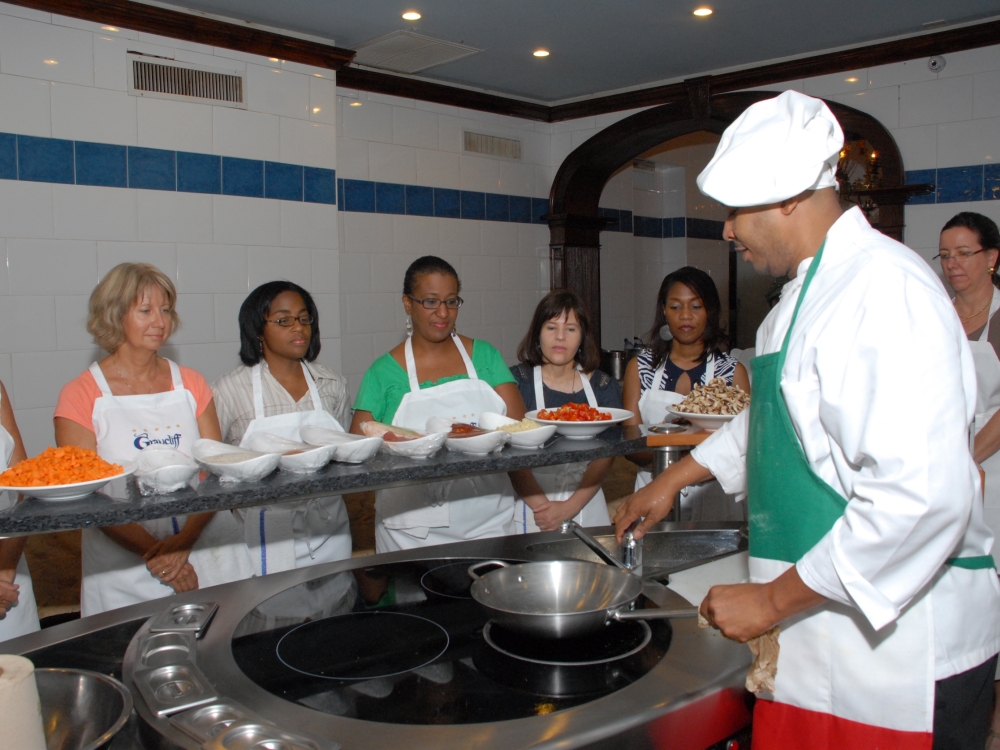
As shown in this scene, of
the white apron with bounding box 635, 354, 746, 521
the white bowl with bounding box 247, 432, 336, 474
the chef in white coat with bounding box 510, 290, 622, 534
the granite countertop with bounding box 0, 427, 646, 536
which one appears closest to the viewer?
the granite countertop with bounding box 0, 427, 646, 536

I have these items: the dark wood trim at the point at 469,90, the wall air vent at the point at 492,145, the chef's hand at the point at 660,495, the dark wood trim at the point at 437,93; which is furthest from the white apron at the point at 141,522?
the wall air vent at the point at 492,145

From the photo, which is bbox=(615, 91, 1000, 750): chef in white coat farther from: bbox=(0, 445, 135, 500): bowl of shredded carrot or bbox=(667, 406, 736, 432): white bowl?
bbox=(0, 445, 135, 500): bowl of shredded carrot

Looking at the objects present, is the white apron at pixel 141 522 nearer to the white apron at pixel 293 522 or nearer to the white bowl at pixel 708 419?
the white apron at pixel 293 522

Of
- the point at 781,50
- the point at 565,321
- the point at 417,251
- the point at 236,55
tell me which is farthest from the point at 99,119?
the point at 781,50

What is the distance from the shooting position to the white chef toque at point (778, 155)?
4.19 feet

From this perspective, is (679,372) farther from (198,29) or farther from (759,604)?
(198,29)

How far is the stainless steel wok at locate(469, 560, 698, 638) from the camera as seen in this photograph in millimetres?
1454

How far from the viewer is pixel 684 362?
3.39 m

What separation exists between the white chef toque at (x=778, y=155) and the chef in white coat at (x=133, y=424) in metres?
1.82

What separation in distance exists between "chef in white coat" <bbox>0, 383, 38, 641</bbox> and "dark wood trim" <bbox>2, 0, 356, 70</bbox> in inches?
89.5

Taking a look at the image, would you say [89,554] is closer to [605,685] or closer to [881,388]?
[605,685]

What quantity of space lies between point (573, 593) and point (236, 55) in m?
3.75

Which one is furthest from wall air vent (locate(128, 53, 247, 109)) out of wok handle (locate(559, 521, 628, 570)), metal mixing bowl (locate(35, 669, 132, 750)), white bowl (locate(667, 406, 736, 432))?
metal mixing bowl (locate(35, 669, 132, 750))

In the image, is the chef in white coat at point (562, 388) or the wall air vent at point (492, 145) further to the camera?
the wall air vent at point (492, 145)
